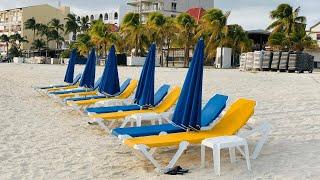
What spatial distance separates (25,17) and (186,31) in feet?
189

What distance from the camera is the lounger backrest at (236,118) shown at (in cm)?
571

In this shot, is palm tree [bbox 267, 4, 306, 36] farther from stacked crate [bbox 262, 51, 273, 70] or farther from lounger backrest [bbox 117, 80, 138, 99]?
lounger backrest [bbox 117, 80, 138, 99]

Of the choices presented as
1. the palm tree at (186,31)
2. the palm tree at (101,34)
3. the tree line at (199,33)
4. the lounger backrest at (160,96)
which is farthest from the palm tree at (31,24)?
the lounger backrest at (160,96)

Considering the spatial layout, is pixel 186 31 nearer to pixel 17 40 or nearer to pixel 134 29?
pixel 134 29

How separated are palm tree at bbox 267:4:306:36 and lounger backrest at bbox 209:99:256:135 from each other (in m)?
41.6

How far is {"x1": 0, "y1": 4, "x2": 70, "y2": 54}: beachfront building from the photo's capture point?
9519cm

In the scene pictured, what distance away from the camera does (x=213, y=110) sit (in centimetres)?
645

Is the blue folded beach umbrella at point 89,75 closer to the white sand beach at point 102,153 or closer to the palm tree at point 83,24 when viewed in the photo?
the white sand beach at point 102,153

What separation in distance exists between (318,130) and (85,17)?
83878 millimetres

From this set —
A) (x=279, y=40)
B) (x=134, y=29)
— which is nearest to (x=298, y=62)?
(x=279, y=40)

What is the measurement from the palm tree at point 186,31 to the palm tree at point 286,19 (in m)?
8.81

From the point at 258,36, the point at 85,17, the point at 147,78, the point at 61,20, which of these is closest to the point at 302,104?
the point at 147,78

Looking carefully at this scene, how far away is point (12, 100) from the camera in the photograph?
1271cm

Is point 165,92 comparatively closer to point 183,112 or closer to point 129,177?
point 183,112
